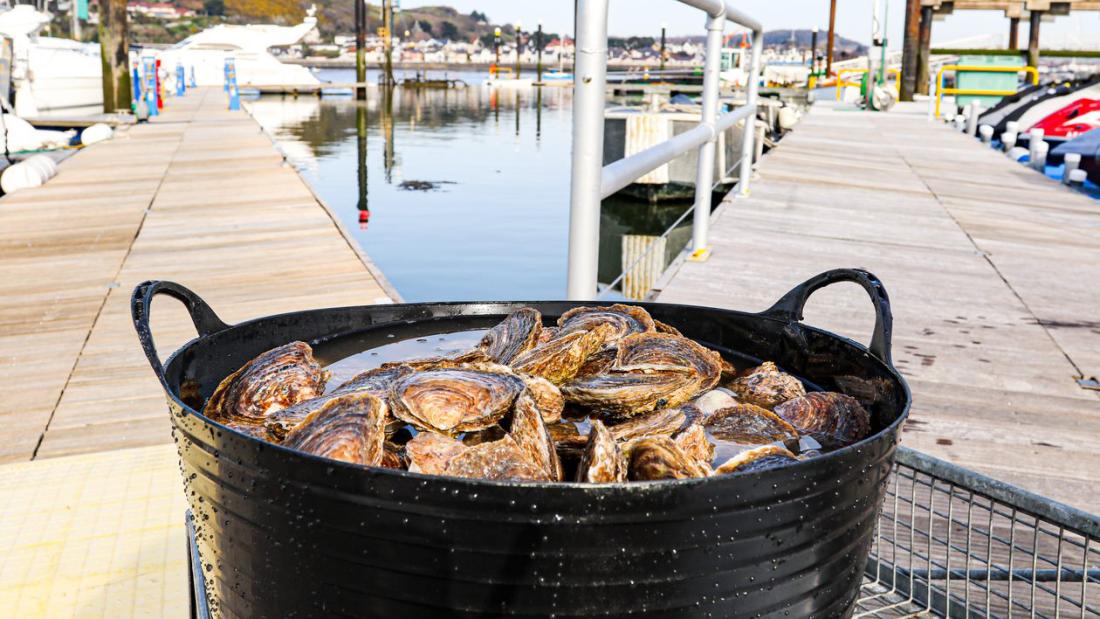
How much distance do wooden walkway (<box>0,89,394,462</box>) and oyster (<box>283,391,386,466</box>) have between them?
98.1 inches

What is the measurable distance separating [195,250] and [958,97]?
2853cm

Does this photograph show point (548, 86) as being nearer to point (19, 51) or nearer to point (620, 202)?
point (19, 51)

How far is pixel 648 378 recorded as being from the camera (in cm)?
152

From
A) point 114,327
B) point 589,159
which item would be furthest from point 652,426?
point 114,327

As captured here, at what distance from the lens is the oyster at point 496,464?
3.85 ft

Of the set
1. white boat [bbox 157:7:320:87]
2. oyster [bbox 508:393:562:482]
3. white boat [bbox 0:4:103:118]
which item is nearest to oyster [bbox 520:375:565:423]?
oyster [bbox 508:393:562:482]

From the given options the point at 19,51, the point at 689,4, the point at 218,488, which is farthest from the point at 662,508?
the point at 19,51

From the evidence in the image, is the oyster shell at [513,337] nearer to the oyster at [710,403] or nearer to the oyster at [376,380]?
the oyster at [376,380]

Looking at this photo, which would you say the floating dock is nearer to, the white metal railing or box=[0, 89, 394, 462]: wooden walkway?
box=[0, 89, 394, 462]: wooden walkway

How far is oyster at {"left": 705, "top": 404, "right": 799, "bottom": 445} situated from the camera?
1428 mm

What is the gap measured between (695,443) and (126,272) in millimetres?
5962

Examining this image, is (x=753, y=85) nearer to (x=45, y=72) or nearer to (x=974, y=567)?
(x=974, y=567)

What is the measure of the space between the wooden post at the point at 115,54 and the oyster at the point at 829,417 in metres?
23.4

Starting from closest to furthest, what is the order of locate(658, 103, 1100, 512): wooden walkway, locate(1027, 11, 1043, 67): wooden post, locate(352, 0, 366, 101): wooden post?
locate(658, 103, 1100, 512): wooden walkway → locate(1027, 11, 1043, 67): wooden post → locate(352, 0, 366, 101): wooden post
